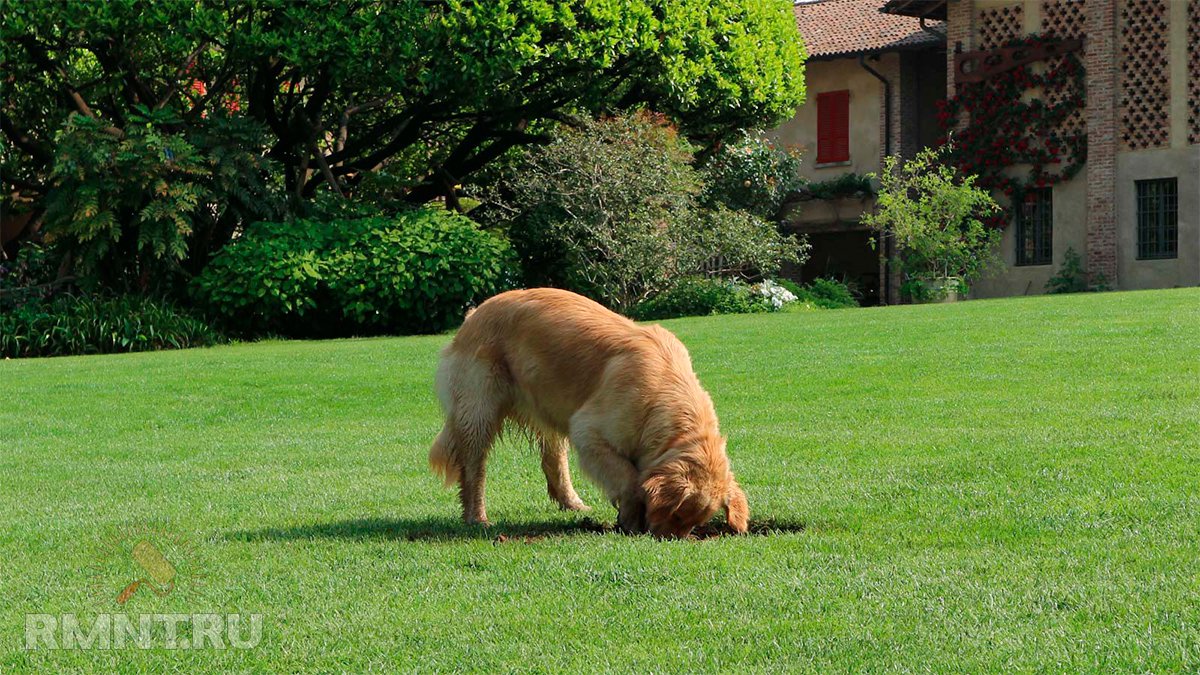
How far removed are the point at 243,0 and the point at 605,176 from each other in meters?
6.98

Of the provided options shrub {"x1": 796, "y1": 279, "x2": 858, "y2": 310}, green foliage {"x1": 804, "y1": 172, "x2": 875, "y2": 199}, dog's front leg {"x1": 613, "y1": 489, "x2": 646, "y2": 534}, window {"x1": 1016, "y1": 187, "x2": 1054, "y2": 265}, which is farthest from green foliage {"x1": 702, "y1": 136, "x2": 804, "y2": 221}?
dog's front leg {"x1": 613, "y1": 489, "x2": 646, "y2": 534}

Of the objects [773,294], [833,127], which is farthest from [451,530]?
[833,127]

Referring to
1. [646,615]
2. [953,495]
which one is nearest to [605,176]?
[953,495]

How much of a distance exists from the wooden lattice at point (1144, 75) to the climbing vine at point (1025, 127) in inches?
37.5

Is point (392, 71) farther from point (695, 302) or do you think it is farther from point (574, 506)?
point (574, 506)

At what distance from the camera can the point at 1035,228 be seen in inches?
1190

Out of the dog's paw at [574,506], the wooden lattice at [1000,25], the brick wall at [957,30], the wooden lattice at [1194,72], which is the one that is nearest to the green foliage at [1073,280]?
the wooden lattice at [1194,72]

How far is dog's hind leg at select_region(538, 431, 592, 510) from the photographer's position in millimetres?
7590

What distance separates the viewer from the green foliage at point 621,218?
2397 centimetres

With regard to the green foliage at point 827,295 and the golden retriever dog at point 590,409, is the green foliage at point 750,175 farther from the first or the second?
the golden retriever dog at point 590,409

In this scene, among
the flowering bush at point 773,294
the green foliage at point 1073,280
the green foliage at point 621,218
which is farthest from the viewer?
the green foliage at point 1073,280

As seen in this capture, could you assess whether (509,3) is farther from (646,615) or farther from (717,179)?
(646,615)

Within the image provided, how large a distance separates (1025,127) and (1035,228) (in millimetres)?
2309

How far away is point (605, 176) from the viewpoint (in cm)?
2427
